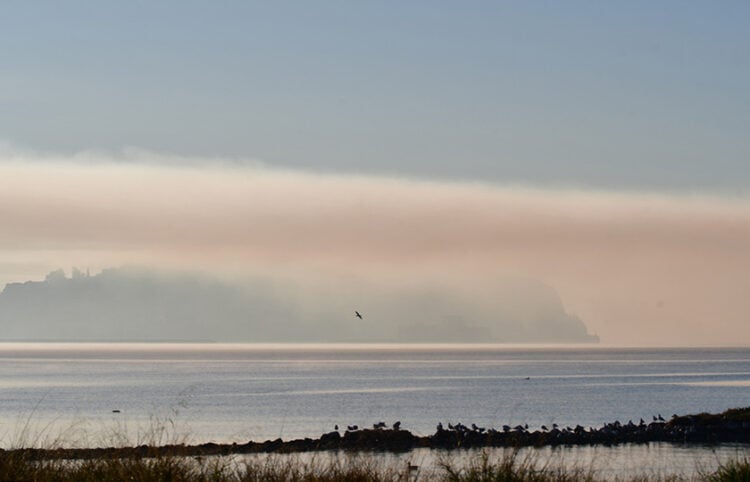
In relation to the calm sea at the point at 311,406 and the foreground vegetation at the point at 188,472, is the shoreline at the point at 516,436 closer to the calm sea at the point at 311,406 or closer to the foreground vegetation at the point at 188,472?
the calm sea at the point at 311,406

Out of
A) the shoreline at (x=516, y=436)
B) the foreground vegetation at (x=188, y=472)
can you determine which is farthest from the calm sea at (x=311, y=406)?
the foreground vegetation at (x=188, y=472)

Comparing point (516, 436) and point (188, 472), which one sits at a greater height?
point (188, 472)

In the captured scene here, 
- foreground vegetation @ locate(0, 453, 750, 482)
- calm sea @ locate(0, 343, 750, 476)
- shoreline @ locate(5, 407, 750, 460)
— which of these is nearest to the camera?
foreground vegetation @ locate(0, 453, 750, 482)

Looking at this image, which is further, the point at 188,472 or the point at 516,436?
the point at 516,436

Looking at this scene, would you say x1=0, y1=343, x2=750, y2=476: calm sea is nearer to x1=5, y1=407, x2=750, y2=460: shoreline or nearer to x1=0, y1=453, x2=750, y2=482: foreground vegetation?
x1=5, y1=407, x2=750, y2=460: shoreline

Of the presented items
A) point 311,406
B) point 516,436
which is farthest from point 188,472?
point 311,406

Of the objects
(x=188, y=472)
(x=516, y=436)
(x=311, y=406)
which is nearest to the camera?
(x=188, y=472)

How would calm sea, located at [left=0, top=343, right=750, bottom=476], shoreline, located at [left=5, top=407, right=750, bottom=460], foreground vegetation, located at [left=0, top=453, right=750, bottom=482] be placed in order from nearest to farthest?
foreground vegetation, located at [left=0, top=453, right=750, bottom=482] < shoreline, located at [left=5, top=407, right=750, bottom=460] < calm sea, located at [left=0, top=343, right=750, bottom=476]

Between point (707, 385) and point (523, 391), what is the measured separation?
32.8 m

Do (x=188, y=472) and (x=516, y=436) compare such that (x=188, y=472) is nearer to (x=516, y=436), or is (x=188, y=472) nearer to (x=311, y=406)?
(x=516, y=436)

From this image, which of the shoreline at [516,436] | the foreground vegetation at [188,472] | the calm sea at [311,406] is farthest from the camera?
the calm sea at [311,406]

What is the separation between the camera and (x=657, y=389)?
13362cm

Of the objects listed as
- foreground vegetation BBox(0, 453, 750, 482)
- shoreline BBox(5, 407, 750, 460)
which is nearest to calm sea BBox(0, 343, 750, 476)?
shoreline BBox(5, 407, 750, 460)

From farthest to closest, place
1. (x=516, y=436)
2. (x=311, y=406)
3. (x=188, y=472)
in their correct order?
1. (x=311, y=406)
2. (x=516, y=436)
3. (x=188, y=472)
